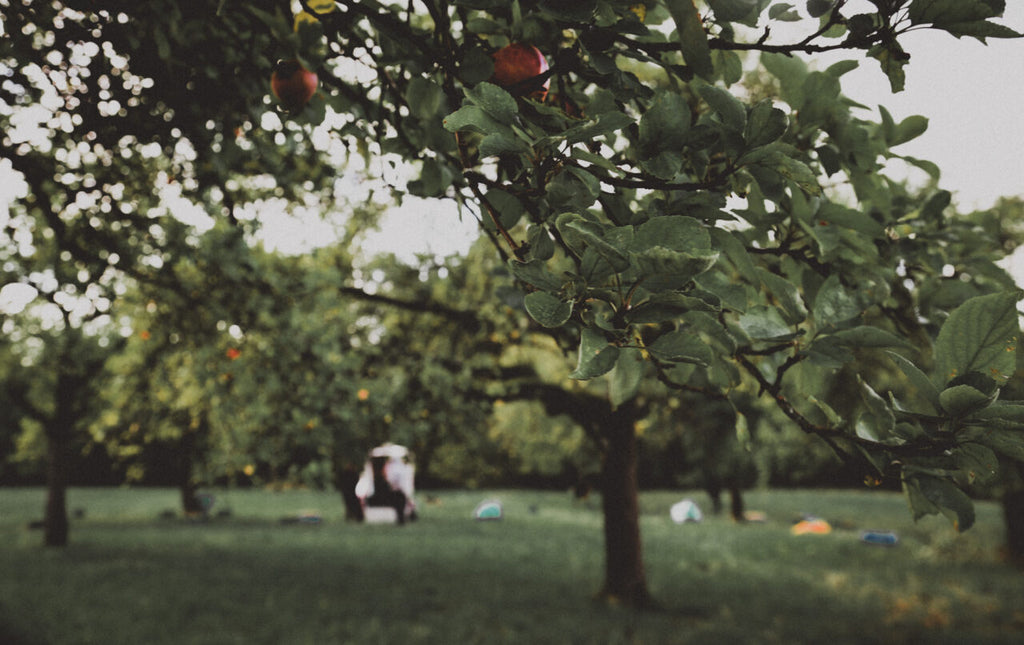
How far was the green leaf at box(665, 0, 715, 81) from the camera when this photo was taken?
1.12m

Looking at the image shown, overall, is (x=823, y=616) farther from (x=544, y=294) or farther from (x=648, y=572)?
(x=544, y=294)

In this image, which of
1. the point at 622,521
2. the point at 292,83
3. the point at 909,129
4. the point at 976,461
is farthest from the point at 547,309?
the point at 622,521

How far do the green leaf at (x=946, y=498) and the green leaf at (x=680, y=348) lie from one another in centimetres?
64

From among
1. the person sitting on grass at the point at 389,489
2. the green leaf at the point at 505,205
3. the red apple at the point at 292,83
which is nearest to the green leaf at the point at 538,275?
the green leaf at the point at 505,205

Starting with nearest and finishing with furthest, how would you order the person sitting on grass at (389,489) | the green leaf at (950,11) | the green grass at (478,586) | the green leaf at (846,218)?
1. the green leaf at (950,11)
2. the green leaf at (846,218)
3. the green grass at (478,586)
4. the person sitting on grass at (389,489)

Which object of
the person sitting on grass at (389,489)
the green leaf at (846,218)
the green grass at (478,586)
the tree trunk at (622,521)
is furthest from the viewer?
the person sitting on grass at (389,489)

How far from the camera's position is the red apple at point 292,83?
6.04 feet

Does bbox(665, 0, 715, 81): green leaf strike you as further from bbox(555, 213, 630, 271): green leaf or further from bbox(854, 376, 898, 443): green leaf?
bbox(854, 376, 898, 443): green leaf

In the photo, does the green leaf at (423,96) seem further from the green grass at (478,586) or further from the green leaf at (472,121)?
the green grass at (478,586)

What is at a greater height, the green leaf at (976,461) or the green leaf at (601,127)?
the green leaf at (601,127)

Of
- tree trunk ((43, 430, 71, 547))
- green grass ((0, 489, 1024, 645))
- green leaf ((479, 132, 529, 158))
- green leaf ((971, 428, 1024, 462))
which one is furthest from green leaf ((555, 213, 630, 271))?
tree trunk ((43, 430, 71, 547))

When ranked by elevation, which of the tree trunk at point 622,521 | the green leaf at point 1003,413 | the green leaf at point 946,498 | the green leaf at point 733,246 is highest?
the green leaf at point 733,246

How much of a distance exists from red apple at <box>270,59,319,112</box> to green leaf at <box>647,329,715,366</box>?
54.4 inches

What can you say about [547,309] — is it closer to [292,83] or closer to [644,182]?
[644,182]
